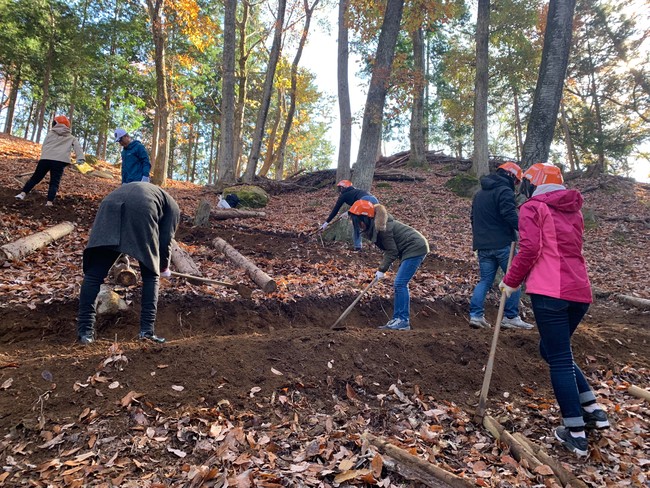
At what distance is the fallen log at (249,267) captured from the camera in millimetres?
5891

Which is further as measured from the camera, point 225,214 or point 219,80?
point 219,80

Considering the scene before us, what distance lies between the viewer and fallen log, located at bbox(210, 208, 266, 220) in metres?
9.89

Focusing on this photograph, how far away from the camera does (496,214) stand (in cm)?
563

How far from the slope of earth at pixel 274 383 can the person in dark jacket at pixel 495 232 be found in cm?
60

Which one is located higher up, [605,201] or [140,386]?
[605,201]

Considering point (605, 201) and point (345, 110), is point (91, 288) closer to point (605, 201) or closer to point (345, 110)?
point (345, 110)

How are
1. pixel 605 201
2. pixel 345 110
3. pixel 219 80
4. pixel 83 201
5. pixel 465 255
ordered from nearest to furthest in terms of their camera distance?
pixel 83 201
pixel 465 255
pixel 345 110
pixel 605 201
pixel 219 80

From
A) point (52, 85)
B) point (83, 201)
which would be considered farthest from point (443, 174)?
point (52, 85)

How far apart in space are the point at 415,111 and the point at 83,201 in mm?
14033

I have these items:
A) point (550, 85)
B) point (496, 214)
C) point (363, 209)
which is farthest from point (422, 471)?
point (550, 85)

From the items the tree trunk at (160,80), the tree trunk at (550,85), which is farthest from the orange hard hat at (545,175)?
the tree trunk at (160,80)

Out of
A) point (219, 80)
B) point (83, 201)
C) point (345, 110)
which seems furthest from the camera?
point (219, 80)

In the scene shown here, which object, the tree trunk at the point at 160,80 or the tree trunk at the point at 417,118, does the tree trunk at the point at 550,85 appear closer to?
the tree trunk at the point at 417,118

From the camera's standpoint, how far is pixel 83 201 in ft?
27.8
